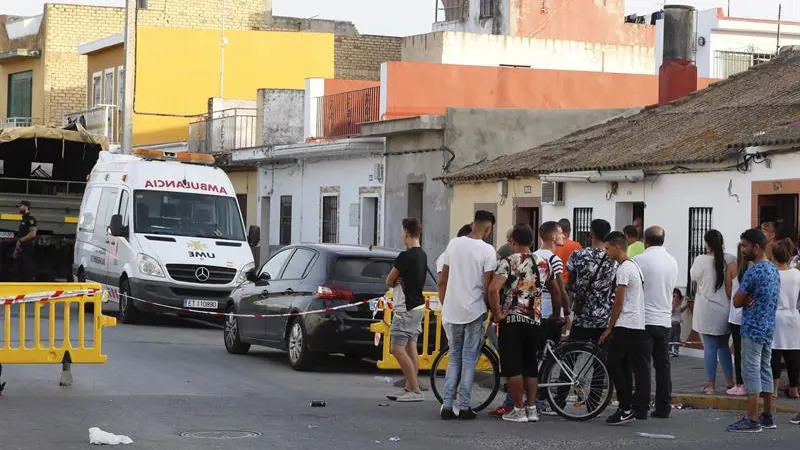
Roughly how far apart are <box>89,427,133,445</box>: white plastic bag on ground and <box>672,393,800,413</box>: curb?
6.25 m

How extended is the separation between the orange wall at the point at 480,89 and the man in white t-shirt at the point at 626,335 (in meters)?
20.5

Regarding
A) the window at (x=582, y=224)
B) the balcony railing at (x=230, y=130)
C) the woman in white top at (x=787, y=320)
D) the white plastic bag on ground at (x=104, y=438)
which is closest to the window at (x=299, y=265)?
the woman in white top at (x=787, y=320)

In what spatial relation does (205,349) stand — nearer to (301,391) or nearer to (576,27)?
(301,391)

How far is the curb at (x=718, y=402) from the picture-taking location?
14578mm

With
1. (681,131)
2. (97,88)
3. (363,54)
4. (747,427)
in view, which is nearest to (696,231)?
(681,131)

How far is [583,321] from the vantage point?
13.7m

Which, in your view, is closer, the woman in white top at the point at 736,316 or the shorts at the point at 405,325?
the shorts at the point at 405,325

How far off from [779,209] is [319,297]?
6660 mm

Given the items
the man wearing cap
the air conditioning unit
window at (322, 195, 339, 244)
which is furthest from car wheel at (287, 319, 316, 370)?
window at (322, 195, 339, 244)

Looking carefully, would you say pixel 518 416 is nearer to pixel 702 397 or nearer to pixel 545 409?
pixel 545 409

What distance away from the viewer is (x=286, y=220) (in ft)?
128

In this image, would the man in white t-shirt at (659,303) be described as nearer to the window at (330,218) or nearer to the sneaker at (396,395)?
the sneaker at (396,395)

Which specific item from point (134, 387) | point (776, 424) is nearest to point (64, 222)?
point (134, 387)

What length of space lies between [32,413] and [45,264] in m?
16.2
